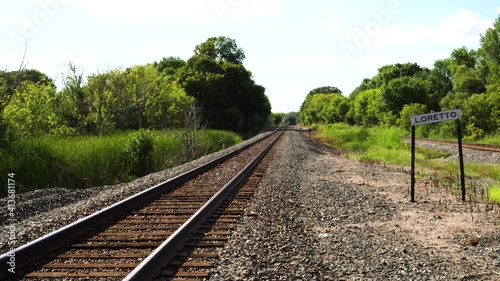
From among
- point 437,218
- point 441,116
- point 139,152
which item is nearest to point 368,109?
point 139,152

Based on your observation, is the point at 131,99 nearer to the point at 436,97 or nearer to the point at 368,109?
the point at 368,109

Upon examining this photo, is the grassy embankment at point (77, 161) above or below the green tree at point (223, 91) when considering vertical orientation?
below

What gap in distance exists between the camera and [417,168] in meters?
14.6

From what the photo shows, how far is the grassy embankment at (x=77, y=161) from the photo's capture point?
1030 cm

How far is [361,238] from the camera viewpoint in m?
5.72

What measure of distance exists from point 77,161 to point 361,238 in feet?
28.7

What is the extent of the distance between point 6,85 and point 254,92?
1912 inches

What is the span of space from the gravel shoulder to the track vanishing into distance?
37 cm

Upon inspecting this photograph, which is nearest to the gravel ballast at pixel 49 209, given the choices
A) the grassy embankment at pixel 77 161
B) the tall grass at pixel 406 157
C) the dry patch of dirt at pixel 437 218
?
the grassy embankment at pixel 77 161

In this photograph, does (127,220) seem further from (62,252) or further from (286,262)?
(286,262)

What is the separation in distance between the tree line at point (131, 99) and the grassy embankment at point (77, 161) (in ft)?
3.69

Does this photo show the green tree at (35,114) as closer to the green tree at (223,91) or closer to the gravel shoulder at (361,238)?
the gravel shoulder at (361,238)

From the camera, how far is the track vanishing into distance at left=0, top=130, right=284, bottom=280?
4109 millimetres
